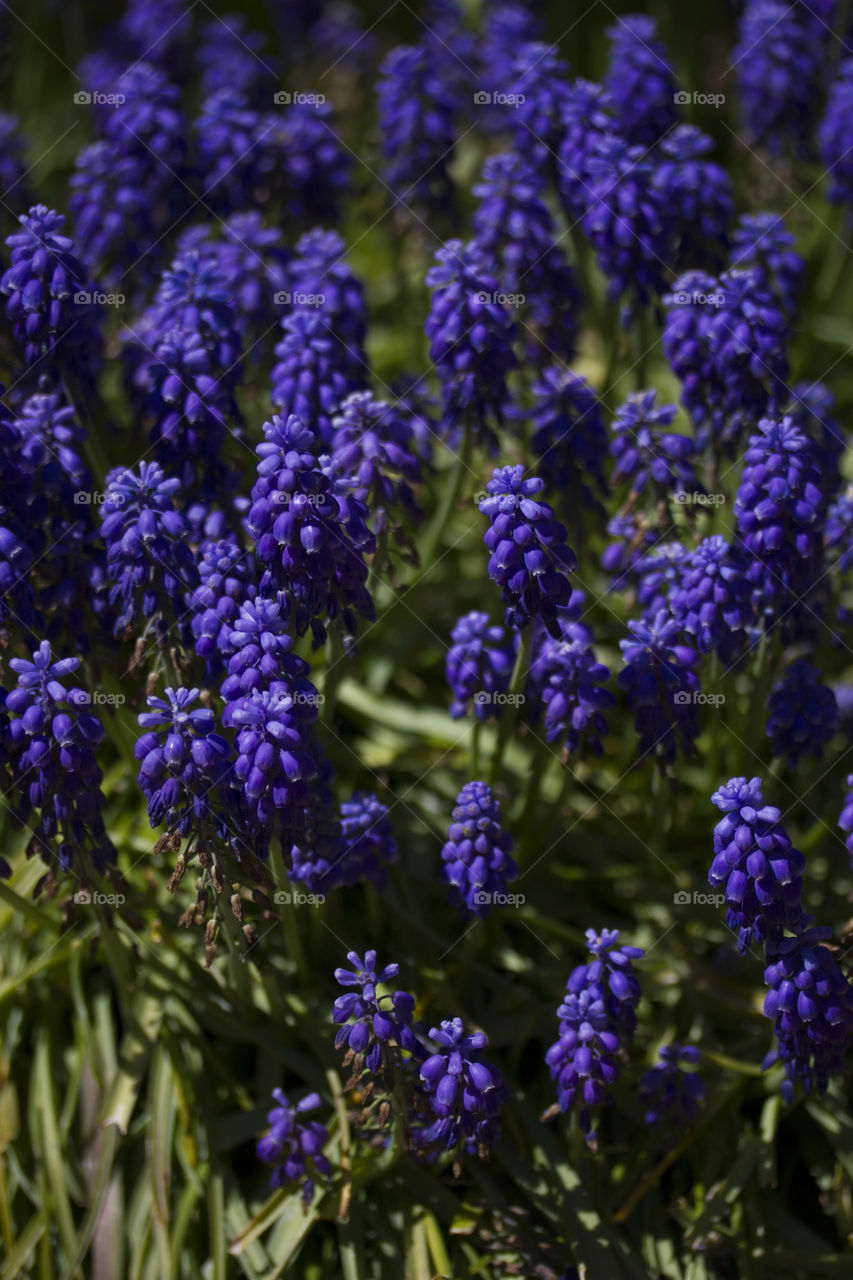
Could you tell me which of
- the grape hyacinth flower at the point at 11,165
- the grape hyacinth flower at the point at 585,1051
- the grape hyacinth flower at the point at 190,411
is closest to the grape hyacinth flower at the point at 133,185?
the grape hyacinth flower at the point at 11,165

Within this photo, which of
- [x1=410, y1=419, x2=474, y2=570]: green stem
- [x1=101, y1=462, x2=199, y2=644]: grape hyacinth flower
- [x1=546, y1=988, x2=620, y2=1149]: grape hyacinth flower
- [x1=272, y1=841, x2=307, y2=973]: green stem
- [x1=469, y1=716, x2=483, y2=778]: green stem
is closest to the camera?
[x1=546, y1=988, x2=620, y2=1149]: grape hyacinth flower

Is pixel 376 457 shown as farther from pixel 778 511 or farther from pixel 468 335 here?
pixel 778 511

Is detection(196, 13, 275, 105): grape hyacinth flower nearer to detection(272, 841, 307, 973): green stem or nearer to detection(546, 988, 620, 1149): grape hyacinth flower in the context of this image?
detection(272, 841, 307, 973): green stem

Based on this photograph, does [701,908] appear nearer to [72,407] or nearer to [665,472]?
[665,472]

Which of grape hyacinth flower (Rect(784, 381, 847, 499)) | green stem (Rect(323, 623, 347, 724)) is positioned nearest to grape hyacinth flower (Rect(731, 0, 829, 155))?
grape hyacinth flower (Rect(784, 381, 847, 499))

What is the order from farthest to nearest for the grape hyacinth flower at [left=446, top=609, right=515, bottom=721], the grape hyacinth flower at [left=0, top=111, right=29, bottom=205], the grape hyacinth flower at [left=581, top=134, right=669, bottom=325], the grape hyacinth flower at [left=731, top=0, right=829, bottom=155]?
the grape hyacinth flower at [left=731, top=0, right=829, bottom=155], the grape hyacinth flower at [left=0, top=111, right=29, bottom=205], the grape hyacinth flower at [left=581, top=134, right=669, bottom=325], the grape hyacinth flower at [left=446, top=609, right=515, bottom=721]

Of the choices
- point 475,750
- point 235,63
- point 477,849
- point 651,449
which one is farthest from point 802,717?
point 235,63
